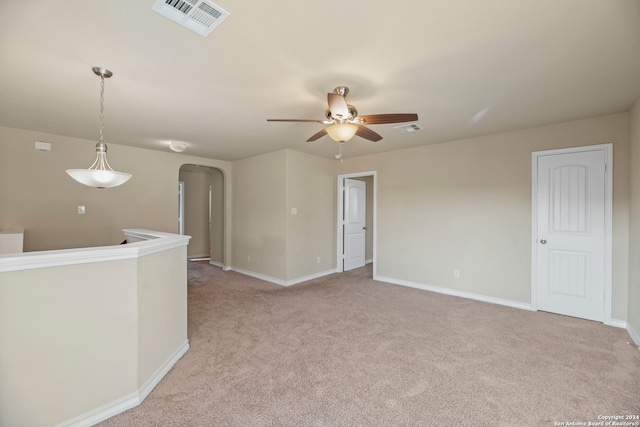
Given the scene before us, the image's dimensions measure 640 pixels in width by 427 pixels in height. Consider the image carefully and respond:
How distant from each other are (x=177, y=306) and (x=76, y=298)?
0.86 m

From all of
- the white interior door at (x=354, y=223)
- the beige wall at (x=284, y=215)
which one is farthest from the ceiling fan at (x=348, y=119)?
the white interior door at (x=354, y=223)

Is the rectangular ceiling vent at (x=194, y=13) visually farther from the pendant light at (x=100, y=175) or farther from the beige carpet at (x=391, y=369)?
the beige carpet at (x=391, y=369)

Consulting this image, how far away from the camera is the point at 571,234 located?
3.29 m

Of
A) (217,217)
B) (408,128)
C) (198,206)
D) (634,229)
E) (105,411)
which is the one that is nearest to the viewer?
(105,411)

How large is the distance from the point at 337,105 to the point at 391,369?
2216 millimetres

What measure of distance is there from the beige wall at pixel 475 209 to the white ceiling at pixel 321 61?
419mm

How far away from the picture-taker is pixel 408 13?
4.91 feet

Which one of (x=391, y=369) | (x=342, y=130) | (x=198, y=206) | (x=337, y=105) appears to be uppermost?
(x=337, y=105)

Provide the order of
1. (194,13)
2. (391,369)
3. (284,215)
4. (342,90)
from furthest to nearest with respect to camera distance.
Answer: (284,215), (342,90), (391,369), (194,13)

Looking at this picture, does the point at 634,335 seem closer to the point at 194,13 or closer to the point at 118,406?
the point at 118,406

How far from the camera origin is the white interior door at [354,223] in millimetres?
5762

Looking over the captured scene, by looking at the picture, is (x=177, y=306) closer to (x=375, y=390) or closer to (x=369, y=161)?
(x=375, y=390)

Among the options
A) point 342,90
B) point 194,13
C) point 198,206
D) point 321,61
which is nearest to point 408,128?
point 342,90

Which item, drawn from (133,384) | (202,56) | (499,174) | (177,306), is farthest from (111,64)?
(499,174)
